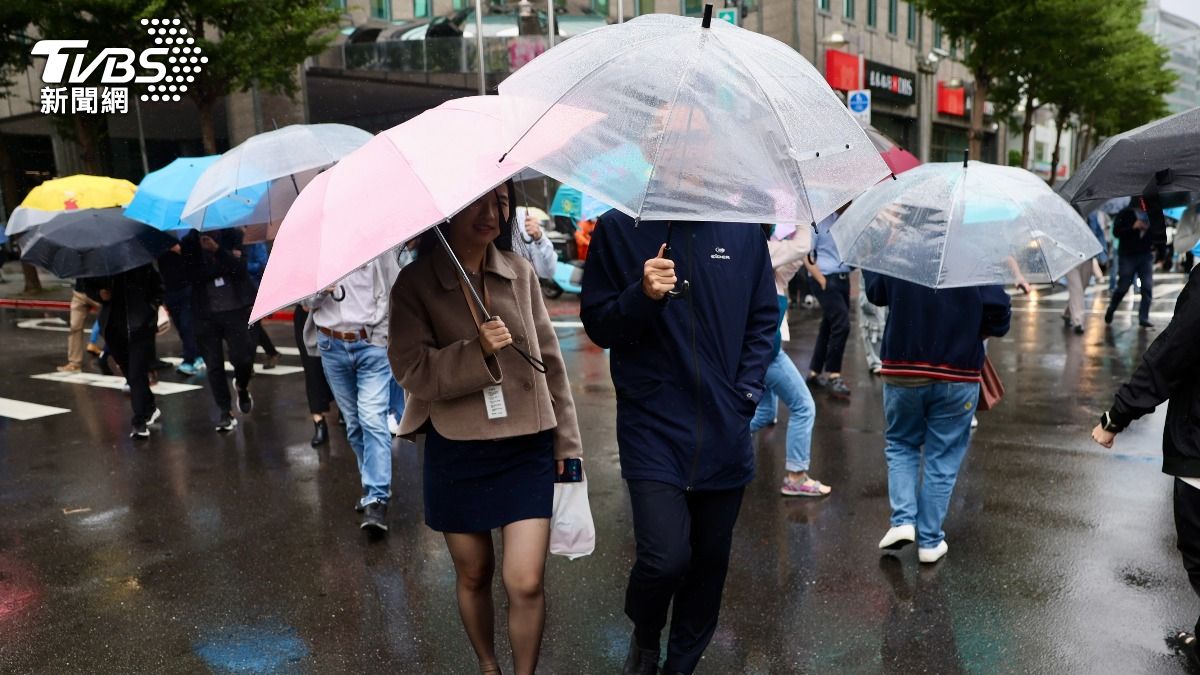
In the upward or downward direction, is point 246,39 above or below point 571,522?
above

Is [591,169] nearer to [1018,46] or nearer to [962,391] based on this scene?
[962,391]

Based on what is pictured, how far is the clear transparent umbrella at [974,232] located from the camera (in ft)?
14.4

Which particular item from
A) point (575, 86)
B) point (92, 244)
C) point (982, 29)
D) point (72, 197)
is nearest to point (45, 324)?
point (72, 197)

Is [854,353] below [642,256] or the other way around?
below

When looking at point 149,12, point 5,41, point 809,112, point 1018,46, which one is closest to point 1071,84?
point 1018,46

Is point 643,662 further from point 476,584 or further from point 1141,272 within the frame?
point 1141,272

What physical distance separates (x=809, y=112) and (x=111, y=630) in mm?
3764

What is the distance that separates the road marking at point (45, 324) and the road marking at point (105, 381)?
4.88m

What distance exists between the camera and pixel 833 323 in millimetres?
9289

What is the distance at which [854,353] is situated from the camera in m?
11.6

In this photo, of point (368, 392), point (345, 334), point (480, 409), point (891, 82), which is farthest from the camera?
point (891, 82)

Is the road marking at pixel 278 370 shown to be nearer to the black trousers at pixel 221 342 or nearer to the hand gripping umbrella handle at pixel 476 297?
the black trousers at pixel 221 342
